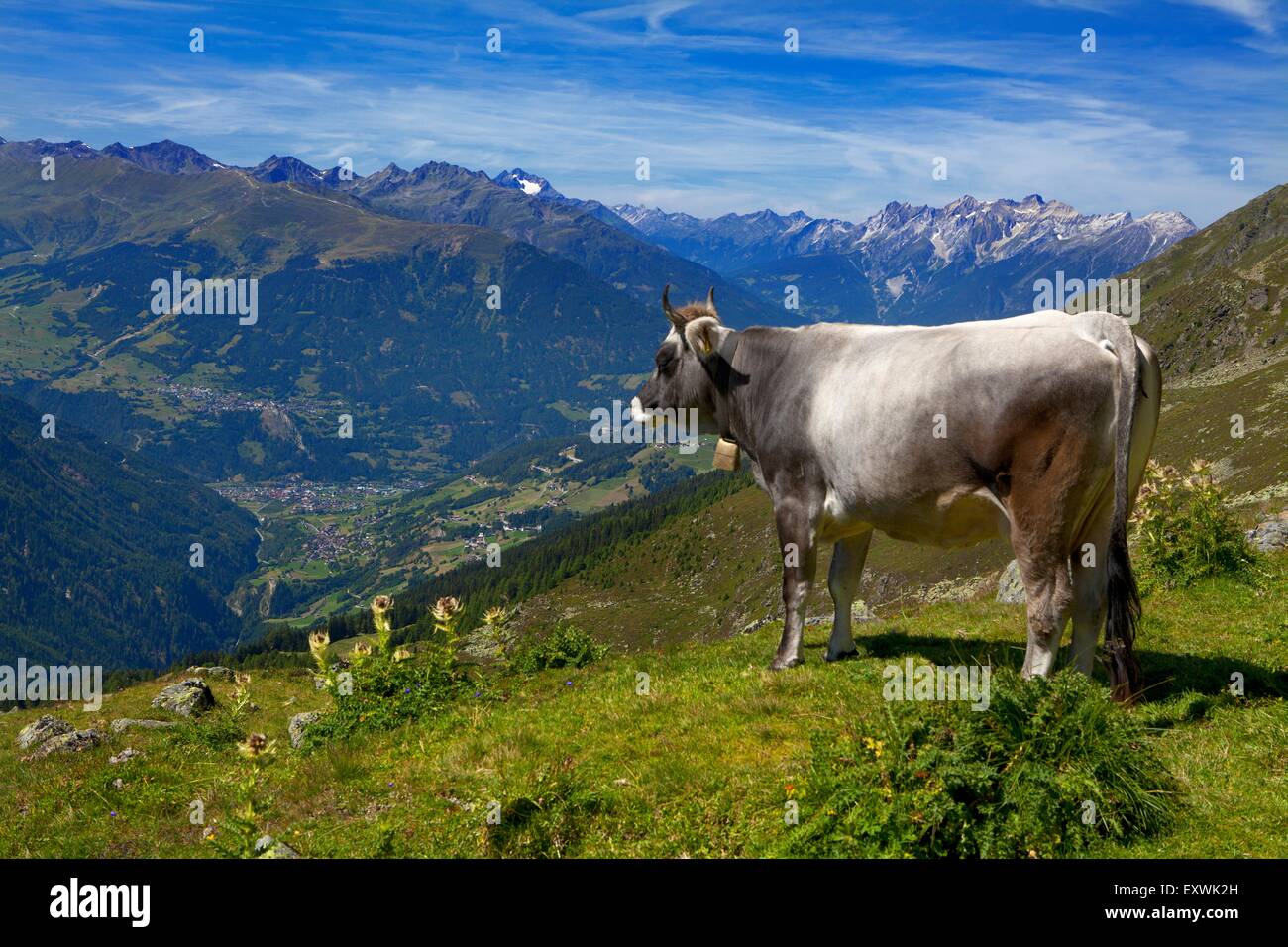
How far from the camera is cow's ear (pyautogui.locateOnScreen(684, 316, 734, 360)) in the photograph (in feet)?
51.5

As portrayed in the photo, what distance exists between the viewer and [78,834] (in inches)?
468

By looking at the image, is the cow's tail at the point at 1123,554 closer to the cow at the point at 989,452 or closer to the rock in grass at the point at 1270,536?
the cow at the point at 989,452

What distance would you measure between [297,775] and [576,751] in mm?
3844

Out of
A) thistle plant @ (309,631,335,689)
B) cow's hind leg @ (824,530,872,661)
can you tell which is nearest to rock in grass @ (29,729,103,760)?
thistle plant @ (309,631,335,689)

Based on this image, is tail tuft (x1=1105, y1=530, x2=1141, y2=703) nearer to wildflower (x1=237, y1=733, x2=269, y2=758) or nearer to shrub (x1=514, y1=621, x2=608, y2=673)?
shrub (x1=514, y1=621, x2=608, y2=673)

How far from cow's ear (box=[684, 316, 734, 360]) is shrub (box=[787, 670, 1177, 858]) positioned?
326 inches

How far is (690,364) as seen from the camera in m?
16.4

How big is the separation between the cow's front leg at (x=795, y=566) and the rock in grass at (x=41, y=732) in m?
18.2

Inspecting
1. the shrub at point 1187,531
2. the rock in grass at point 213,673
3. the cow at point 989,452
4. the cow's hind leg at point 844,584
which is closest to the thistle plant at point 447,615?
the cow at point 989,452

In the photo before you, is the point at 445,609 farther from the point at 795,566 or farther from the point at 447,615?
the point at 795,566

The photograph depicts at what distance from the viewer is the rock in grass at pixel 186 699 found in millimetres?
28422

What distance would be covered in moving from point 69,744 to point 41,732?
4.94m

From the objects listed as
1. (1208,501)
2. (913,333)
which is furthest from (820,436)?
(1208,501)
